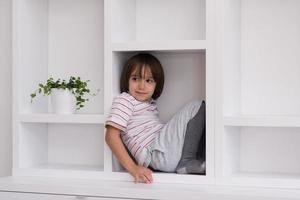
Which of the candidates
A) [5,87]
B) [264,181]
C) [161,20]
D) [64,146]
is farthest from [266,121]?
[5,87]

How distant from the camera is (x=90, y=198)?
180cm

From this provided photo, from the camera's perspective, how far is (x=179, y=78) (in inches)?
83.5

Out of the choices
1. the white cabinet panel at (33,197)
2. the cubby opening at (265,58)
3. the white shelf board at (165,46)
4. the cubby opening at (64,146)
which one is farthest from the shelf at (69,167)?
the cubby opening at (265,58)

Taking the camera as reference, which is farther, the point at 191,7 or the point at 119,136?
the point at 191,7

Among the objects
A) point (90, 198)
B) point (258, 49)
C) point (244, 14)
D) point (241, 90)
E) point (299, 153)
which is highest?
point (244, 14)

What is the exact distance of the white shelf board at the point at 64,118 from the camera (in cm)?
198

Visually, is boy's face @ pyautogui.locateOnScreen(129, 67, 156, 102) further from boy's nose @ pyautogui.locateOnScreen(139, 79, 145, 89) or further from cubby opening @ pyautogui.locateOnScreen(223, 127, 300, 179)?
cubby opening @ pyautogui.locateOnScreen(223, 127, 300, 179)

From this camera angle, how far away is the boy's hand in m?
1.88

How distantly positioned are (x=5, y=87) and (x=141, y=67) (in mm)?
679

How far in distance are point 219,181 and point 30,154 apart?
817mm

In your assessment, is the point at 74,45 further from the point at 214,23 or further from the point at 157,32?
the point at 214,23

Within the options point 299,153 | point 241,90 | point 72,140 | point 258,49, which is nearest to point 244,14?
point 258,49


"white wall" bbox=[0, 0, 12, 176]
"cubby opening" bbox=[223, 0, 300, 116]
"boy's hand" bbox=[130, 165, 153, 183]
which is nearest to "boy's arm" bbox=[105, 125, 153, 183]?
"boy's hand" bbox=[130, 165, 153, 183]

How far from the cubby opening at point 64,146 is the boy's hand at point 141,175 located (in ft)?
1.04
